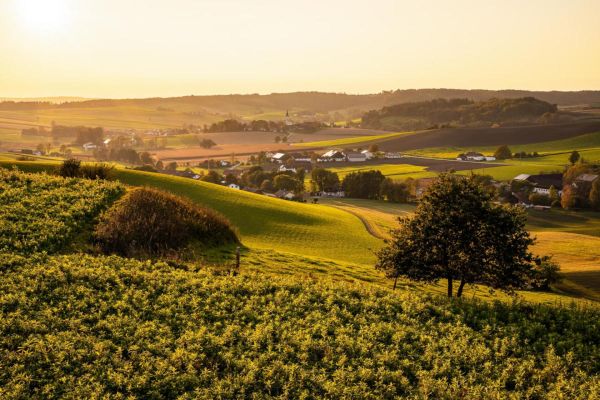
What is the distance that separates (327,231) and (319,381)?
4276 cm

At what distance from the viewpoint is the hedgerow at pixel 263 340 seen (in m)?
17.8

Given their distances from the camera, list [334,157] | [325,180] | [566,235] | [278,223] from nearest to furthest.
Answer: [278,223], [566,235], [325,180], [334,157]

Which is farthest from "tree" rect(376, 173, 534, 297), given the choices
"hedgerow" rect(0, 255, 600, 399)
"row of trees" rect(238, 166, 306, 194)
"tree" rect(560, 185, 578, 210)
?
"tree" rect(560, 185, 578, 210)

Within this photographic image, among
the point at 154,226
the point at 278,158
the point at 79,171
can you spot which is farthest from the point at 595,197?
the point at 278,158

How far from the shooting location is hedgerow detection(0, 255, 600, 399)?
17750mm

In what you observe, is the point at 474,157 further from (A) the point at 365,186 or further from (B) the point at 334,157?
(A) the point at 365,186

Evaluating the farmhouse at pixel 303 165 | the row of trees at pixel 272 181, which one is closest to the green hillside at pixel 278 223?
the row of trees at pixel 272 181

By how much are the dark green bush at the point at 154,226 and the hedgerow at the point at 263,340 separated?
554 centimetres

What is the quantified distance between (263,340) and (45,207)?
79.4 ft

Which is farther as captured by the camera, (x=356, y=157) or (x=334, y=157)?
(x=334, y=157)

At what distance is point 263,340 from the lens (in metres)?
20.9

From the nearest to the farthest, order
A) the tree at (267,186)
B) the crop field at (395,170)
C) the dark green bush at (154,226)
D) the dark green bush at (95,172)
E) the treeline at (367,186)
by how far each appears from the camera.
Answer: the dark green bush at (154,226), the dark green bush at (95,172), the treeline at (367,186), the tree at (267,186), the crop field at (395,170)

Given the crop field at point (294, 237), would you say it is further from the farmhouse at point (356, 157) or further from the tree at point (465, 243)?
the farmhouse at point (356, 157)

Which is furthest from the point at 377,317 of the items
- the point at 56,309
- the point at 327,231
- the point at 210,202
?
the point at 210,202
